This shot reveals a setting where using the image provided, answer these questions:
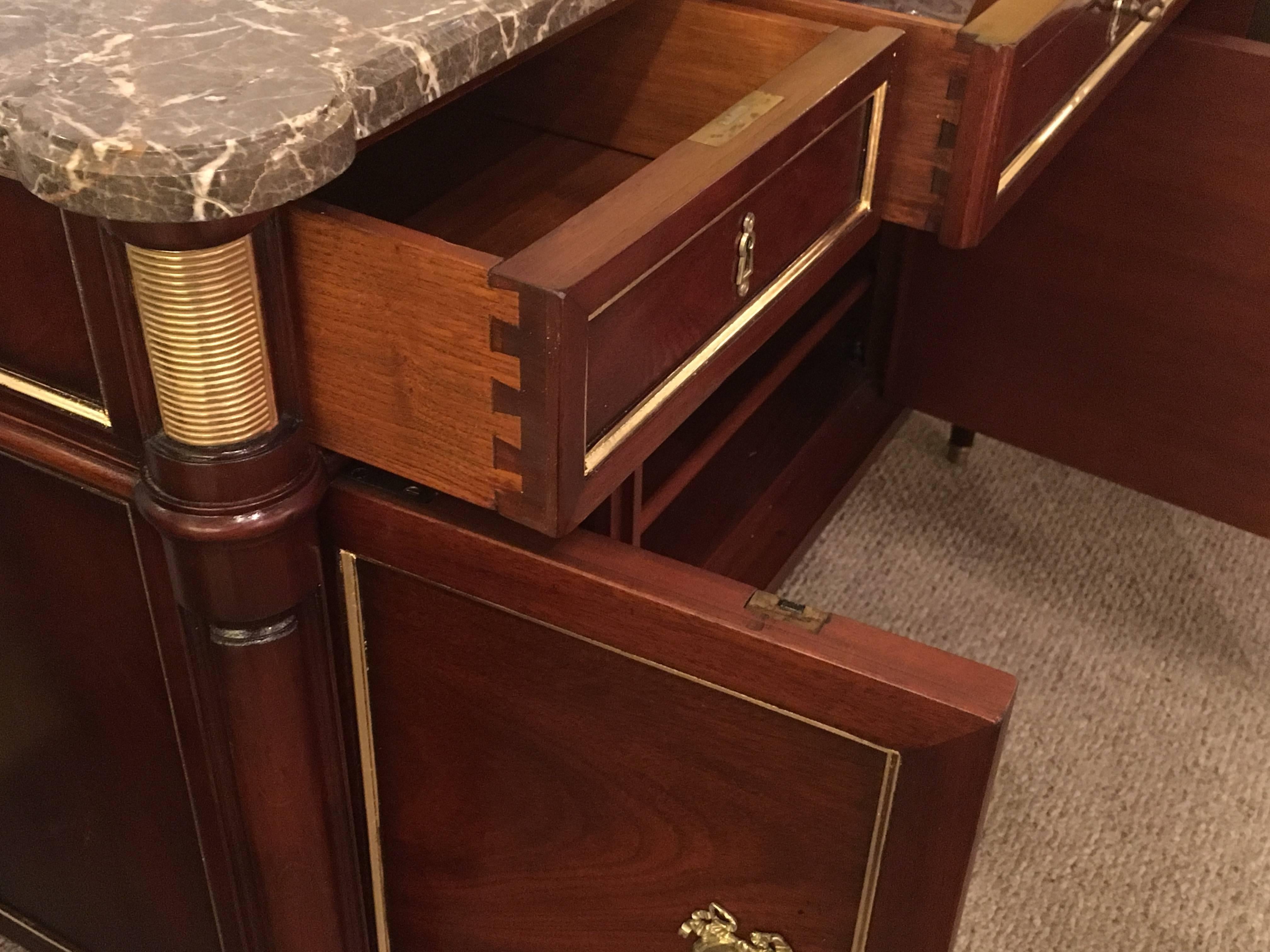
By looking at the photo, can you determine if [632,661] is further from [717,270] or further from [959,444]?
[959,444]

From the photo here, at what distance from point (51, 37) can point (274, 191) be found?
0.41ft

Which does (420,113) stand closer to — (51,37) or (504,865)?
(51,37)

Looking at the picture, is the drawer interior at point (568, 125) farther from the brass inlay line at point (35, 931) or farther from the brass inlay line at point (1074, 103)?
the brass inlay line at point (35, 931)

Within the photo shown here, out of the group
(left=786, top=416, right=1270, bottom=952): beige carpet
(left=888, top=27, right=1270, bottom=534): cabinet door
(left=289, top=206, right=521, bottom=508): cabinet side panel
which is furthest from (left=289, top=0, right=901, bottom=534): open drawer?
(left=786, top=416, right=1270, bottom=952): beige carpet

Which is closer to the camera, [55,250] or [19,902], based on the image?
[55,250]

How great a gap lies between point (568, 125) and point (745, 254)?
0.23 metres

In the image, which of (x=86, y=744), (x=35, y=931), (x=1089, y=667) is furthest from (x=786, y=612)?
(x=1089, y=667)

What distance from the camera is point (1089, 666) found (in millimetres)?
1166

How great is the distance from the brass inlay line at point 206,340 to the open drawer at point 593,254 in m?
0.03

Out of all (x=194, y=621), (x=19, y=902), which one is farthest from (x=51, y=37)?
(x=19, y=902)

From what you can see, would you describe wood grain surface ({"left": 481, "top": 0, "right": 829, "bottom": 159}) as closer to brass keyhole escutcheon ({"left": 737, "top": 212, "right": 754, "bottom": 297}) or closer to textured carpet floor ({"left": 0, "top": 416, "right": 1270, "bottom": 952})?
brass keyhole escutcheon ({"left": 737, "top": 212, "right": 754, "bottom": 297})

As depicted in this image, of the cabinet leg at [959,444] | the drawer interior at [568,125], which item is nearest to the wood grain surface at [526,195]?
the drawer interior at [568,125]

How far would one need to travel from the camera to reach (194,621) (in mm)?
589

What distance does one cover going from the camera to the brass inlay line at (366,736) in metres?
0.60
